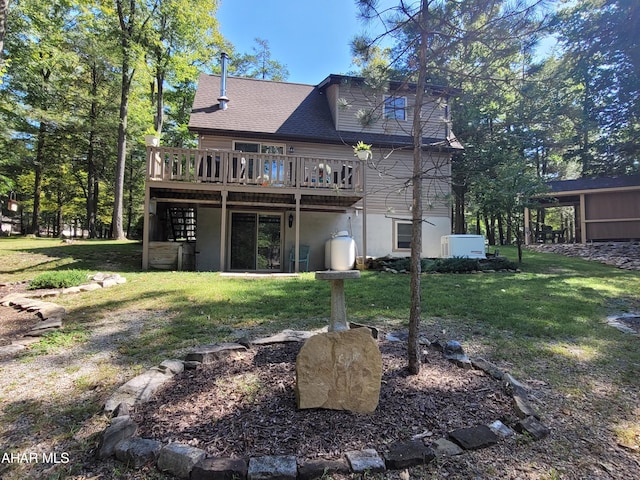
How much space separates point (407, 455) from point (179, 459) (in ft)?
4.16

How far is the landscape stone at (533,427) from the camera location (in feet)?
7.67

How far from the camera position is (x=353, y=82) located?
13.2 ft

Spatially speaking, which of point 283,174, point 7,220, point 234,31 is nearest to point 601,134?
point 283,174

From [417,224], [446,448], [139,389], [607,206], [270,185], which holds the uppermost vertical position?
[607,206]

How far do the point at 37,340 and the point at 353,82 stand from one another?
15.4 feet

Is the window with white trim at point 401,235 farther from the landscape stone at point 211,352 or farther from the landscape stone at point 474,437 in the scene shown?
the landscape stone at point 474,437

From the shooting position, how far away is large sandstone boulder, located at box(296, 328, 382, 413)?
2.52m

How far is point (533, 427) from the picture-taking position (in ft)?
7.84

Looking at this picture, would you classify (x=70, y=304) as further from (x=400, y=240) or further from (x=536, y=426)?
(x=400, y=240)

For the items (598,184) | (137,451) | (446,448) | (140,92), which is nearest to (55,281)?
(137,451)

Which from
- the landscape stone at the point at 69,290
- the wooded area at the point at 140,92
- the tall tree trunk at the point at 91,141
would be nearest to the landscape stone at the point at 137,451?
the landscape stone at the point at 69,290

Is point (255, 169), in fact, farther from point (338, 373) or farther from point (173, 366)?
point (338, 373)

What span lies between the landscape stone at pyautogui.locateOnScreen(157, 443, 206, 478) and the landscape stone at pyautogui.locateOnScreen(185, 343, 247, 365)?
52.8 inches

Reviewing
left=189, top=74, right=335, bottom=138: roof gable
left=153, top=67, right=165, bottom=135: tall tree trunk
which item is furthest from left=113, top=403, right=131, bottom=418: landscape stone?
left=153, top=67, right=165, bottom=135: tall tree trunk
